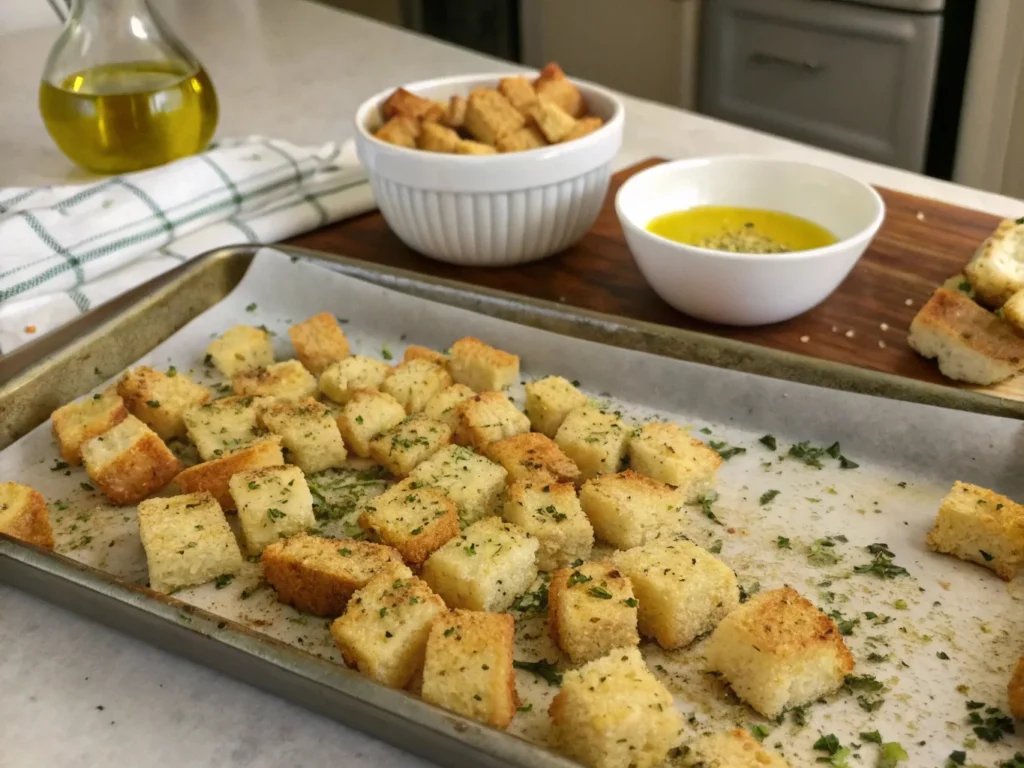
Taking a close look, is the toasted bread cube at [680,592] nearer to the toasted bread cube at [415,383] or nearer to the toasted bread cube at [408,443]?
the toasted bread cube at [408,443]

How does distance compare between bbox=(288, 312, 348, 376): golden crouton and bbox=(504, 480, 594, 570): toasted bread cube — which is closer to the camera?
bbox=(504, 480, 594, 570): toasted bread cube

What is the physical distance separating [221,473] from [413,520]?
287 mm

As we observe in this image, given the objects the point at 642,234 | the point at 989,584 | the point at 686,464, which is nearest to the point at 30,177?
the point at 642,234

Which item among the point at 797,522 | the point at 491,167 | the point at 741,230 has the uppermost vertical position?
the point at 491,167

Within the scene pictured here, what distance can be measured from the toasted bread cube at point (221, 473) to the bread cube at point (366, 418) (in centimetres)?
12

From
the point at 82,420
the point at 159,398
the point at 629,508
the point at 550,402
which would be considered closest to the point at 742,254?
the point at 550,402

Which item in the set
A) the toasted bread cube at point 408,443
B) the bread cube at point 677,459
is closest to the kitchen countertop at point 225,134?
the toasted bread cube at point 408,443

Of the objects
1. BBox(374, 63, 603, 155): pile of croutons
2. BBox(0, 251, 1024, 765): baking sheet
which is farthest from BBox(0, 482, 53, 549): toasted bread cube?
BBox(374, 63, 603, 155): pile of croutons

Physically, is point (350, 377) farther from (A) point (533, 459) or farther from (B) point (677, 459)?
(B) point (677, 459)

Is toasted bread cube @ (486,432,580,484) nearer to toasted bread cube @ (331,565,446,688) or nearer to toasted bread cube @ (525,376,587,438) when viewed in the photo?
toasted bread cube @ (525,376,587,438)

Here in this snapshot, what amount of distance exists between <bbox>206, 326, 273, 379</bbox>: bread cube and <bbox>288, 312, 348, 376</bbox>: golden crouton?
1.9 inches

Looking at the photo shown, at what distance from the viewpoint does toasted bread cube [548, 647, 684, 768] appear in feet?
3.01

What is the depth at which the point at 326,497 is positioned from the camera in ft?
4.43

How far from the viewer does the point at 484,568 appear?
113 cm
